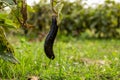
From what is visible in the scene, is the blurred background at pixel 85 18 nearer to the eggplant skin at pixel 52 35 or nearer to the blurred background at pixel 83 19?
the blurred background at pixel 83 19

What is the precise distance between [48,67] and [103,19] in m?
5.12

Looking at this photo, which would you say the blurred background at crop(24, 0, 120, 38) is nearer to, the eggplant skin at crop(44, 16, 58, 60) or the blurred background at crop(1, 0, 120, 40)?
the blurred background at crop(1, 0, 120, 40)

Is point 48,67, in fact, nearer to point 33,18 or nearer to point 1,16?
point 1,16

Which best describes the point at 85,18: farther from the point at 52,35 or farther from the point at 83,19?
the point at 52,35

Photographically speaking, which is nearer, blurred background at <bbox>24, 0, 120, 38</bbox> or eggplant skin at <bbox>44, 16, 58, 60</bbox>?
eggplant skin at <bbox>44, 16, 58, 60</bbox>

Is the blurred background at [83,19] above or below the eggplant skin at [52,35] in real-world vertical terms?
below

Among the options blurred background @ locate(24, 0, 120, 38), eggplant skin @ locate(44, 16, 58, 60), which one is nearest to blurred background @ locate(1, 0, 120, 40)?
blurred background @ locate(24, 0, 120, 38)

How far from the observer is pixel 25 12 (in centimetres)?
308

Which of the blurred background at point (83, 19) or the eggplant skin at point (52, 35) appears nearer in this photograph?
the eggplant skin at point (52, 35)

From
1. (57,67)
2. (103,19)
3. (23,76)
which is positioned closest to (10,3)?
(23,76)

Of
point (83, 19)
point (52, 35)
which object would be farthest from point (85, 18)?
point (52, 35)

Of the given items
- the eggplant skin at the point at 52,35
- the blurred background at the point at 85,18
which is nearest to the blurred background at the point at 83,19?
the blurred background at the point at 85,18

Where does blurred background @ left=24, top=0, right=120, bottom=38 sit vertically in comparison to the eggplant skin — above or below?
below

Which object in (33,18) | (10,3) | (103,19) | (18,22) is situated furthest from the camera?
(33,18)
